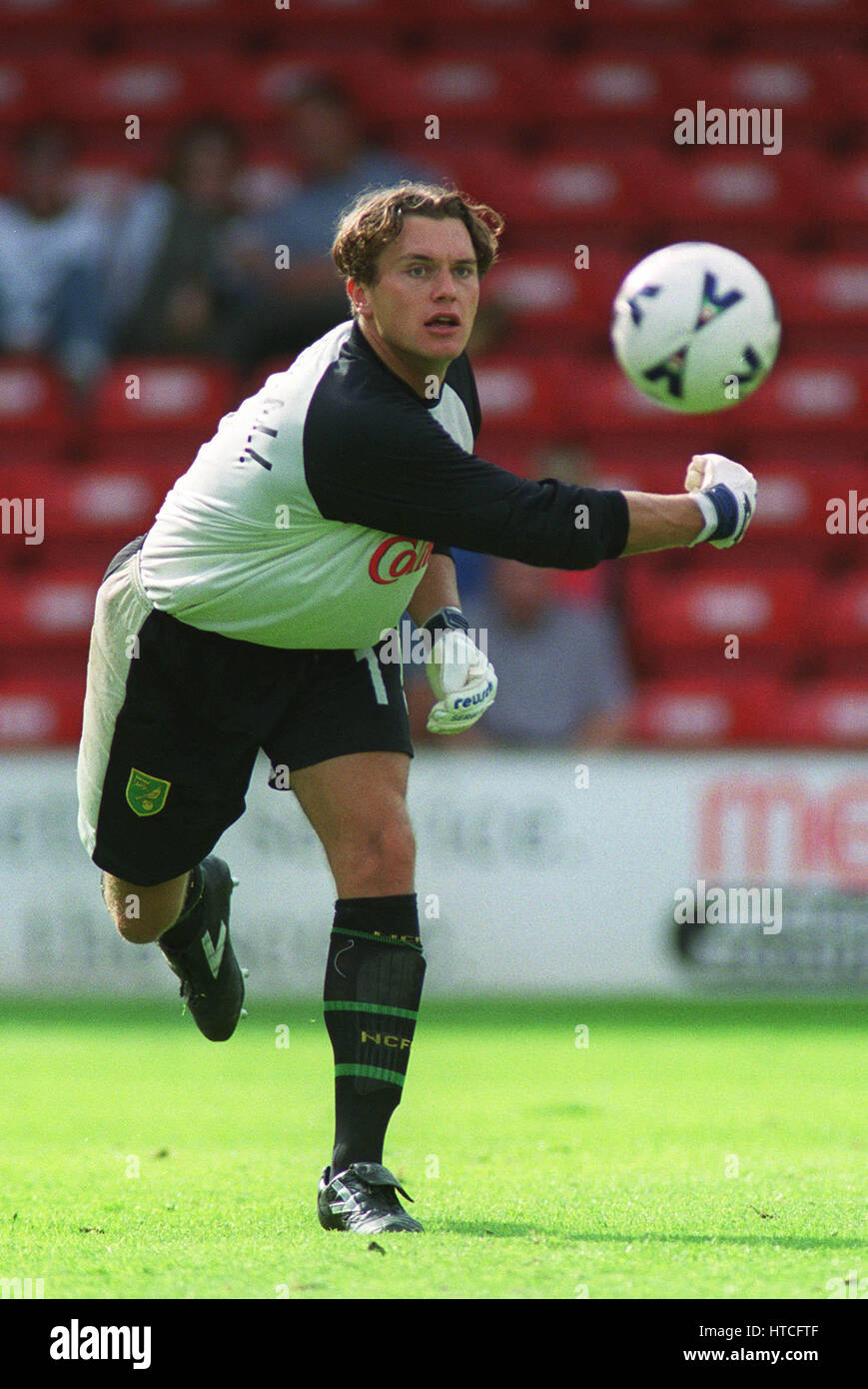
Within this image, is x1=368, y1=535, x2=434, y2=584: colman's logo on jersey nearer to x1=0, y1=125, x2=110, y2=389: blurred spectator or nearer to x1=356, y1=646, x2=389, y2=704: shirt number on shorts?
x1=356, y1=646, x2=389, y2=704: shirt number on shorts

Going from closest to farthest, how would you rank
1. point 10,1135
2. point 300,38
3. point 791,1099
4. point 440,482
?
point 440,482 < point 10,1135 < point 791,1099 < point 300,38

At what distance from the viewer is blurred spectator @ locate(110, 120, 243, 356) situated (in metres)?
11.1

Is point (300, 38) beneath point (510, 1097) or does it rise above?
above

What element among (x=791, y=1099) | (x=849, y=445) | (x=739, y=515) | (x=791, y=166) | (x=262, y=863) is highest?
(x=791, y=166)

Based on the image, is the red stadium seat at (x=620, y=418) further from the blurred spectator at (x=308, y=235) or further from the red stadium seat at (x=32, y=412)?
the red stadium seat at (x=32, y=412)

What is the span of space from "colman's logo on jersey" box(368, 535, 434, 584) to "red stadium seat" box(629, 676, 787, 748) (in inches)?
233

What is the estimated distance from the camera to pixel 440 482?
3.98 metres

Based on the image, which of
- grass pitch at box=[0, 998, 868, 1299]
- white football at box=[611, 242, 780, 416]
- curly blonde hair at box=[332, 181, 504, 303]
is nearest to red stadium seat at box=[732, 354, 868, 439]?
grass pitch at box=[0, 998, 868, 1299]

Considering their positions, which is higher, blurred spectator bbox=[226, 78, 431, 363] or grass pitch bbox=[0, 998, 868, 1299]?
blurred spectator bbox=[226, 78, 431, 363]

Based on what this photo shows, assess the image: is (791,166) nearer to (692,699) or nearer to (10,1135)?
(692,699)

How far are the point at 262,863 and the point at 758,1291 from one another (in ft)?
19.4

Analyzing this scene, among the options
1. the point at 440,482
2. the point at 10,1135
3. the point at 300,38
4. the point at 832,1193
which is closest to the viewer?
the point at 440,482

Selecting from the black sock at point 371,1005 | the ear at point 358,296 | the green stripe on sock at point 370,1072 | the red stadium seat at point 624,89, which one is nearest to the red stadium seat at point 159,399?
the red stadium seat at point 624,89

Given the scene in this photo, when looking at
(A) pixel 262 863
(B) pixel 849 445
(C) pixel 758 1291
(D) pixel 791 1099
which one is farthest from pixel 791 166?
(C) pixel 758 1291
